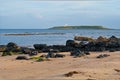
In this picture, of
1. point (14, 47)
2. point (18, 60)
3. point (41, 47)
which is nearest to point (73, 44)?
point (41, 47)

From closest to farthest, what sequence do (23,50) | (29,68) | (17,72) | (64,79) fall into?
1. (64,79)
2. (17,72)
3. (29,68)
4. (23,50)

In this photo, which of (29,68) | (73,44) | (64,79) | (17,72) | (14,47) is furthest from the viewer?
(73,44)

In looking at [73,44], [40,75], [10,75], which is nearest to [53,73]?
[40,75]

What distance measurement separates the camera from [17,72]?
62.3 ft

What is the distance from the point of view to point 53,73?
18.3m

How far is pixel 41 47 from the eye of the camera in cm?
3650

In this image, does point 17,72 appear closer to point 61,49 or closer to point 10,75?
point 10,75

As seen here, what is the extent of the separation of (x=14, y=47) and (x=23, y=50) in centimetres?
273

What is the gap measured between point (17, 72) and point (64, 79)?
11.7 feet

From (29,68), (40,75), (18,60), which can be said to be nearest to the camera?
(40,75)

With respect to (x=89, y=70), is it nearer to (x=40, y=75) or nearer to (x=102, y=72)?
(x=102, y=72)

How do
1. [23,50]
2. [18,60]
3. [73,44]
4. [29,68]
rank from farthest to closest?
[73,44]
[23,50]
[18,60]
[29,68]

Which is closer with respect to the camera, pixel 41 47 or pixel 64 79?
pixel 64 79

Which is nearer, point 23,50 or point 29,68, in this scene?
point 29,68
